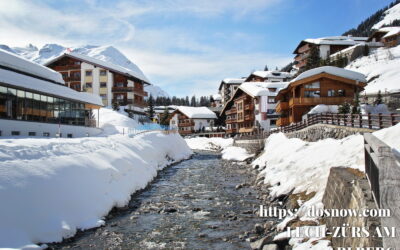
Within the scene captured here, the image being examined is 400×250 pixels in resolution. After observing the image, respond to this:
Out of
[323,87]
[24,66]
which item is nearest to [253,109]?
[323,87]

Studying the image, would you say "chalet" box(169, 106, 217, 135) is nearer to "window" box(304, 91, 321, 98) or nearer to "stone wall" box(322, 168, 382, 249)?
"window" box(304, 91, 321, 98)

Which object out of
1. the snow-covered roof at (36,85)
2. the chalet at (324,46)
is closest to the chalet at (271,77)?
the chalet at (324,46)

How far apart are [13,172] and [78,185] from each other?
2.86 metres

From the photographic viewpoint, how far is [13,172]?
11.5m

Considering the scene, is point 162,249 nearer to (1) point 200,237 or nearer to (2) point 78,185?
(1) point 200,237

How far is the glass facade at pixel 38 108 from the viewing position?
23.3 meters

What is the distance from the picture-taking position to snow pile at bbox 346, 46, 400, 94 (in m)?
52.7

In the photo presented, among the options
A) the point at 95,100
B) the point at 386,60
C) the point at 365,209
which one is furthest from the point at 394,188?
the point at 386,60

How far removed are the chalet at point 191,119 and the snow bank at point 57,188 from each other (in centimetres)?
6763

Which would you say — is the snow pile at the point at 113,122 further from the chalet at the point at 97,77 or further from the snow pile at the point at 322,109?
the snow pile at the point at 322,109

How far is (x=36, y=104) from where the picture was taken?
87.8 feet

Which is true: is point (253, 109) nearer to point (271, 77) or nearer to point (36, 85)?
point (271, 77)

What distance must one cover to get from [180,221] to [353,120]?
43.6 feet

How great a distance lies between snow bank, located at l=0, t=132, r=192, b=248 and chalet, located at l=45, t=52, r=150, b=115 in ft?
153
